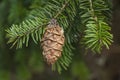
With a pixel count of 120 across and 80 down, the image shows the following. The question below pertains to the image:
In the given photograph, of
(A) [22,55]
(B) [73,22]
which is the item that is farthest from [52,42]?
(A) [22,55]

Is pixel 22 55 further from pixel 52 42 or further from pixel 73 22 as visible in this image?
pixel 52 42

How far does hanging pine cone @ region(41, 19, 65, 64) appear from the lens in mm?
805

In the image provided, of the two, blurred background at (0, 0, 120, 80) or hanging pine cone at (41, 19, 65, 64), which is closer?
hanging pine cone at (41, 19, 65, 64)

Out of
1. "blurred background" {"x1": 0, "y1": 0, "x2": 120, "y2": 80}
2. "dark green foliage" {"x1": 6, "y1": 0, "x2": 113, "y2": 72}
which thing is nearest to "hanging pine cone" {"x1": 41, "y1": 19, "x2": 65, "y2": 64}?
"dark green foliage" {"x1": 6, "y1": 0, "x2": 113, "y2": 72}

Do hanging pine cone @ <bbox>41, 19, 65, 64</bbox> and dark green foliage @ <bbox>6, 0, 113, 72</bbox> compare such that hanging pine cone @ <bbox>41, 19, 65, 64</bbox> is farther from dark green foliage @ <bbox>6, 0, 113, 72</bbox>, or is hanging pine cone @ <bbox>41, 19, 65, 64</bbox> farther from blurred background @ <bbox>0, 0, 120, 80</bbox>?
blurred background @ <bbox>0, 0, 120, 80</bbox>

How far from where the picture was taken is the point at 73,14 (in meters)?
0.96

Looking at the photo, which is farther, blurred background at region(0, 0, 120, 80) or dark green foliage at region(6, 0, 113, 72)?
blurred background at region(0, 0, 120, 80)

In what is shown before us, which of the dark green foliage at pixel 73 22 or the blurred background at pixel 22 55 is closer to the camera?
the dark green foliage at pixel 73 22

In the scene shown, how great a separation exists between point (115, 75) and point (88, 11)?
2691 millimetres

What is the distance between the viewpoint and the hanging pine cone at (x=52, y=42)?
2.64 ft

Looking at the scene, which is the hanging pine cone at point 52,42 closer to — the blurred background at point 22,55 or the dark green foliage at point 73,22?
the dark green foliage at point 73,22

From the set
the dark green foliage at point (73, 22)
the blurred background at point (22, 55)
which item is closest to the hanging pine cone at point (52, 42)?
the dark green foliage at point (73, 22)

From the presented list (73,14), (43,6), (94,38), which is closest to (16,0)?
(43,6)

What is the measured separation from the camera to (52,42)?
32.3 inches
